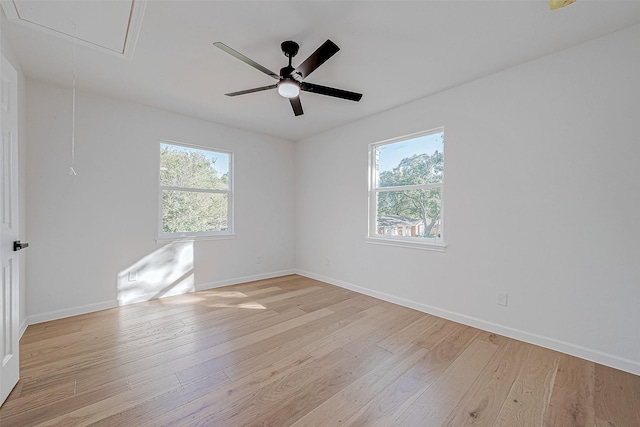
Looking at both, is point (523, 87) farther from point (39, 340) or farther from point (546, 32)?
point (39, 340)

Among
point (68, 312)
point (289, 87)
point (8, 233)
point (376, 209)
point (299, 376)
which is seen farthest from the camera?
point (376, 209)

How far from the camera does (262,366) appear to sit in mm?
2020

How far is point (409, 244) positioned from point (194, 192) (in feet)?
10.1

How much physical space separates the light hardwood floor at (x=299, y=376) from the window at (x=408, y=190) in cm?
102

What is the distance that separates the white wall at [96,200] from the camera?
2.81 m

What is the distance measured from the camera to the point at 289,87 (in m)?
2.23

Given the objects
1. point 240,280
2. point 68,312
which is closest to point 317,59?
point 240,280

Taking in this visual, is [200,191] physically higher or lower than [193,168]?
lower

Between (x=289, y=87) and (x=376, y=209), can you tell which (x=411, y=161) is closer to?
(x=376, y=209)

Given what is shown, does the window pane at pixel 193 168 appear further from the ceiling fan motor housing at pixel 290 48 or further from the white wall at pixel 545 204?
the white wall at pixel 545 204

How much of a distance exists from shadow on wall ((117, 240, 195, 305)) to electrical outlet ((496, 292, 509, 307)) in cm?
376

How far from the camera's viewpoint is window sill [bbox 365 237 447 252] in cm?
302

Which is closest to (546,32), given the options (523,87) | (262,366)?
(523,87)

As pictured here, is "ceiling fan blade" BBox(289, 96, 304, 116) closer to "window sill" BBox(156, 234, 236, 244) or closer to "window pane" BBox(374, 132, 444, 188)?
"window pane" BBox(374, 132, 444, 188)
